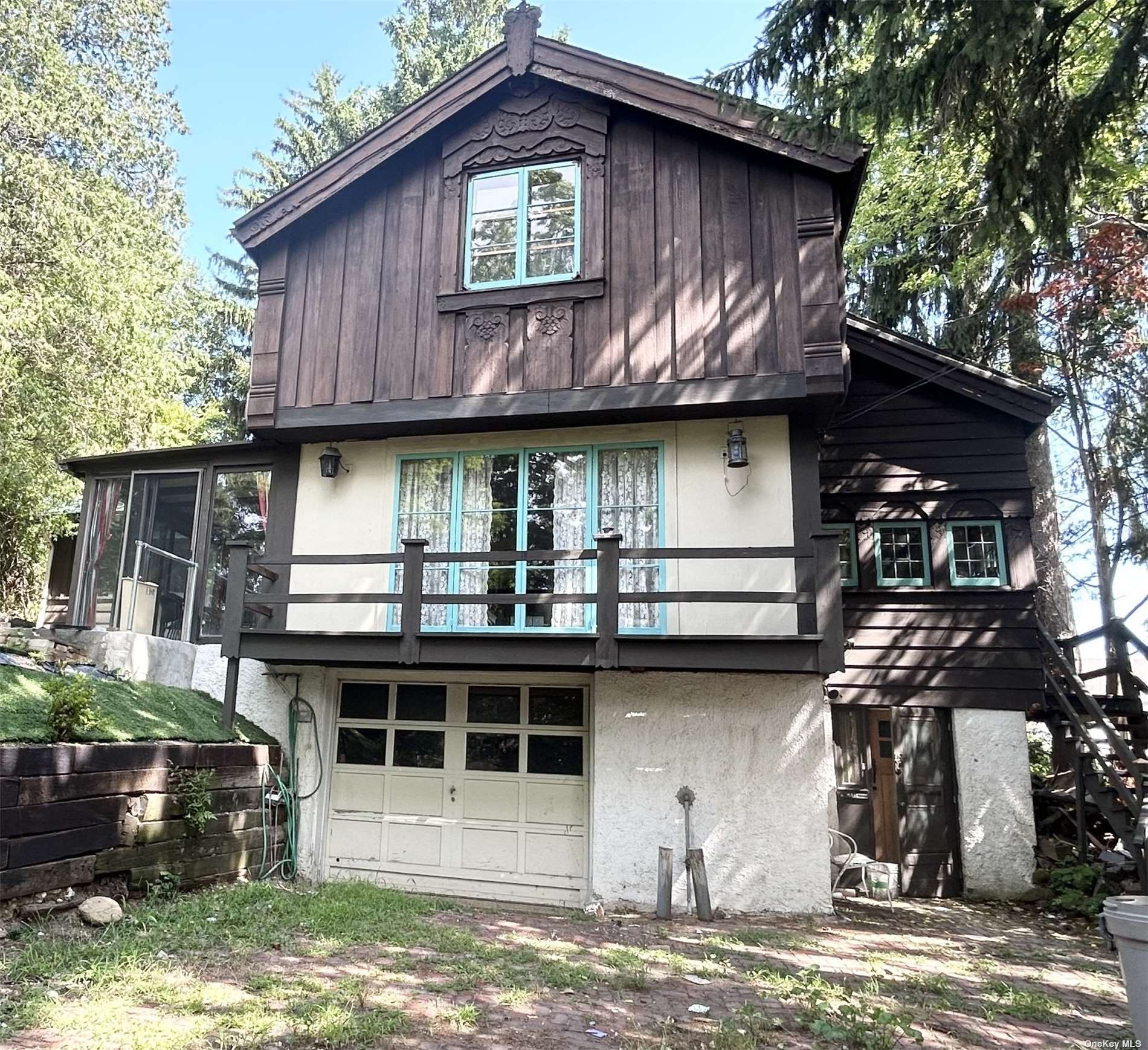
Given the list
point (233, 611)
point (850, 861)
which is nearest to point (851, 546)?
point (850, 861)

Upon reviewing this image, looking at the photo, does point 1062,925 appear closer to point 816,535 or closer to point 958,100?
point 816,535

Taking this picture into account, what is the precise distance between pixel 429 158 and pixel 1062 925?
10.7 m

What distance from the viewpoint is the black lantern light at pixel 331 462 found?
938 cm

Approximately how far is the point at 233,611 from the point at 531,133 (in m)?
6.37

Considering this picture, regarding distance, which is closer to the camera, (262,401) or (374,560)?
(374,560)

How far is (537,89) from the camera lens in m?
9.56

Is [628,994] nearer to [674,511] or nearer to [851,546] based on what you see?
[674,511]

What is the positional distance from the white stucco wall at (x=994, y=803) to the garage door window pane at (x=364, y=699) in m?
6.73

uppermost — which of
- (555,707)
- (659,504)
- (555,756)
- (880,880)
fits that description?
(659,504)

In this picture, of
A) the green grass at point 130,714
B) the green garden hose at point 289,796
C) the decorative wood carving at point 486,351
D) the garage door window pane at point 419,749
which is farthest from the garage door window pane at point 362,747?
the decorative wood carving at point 486,351

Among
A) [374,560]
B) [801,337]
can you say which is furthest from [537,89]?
[374,560]

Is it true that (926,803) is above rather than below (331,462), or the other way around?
below

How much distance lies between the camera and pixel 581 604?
8.59 m

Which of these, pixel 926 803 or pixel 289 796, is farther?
pixel 926 803
